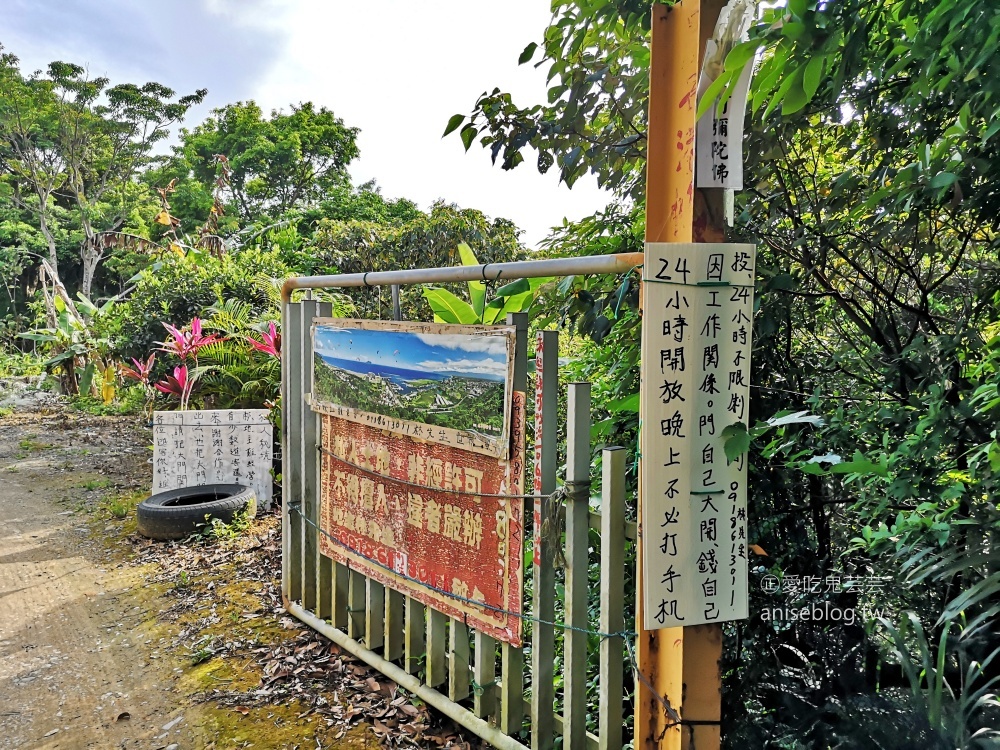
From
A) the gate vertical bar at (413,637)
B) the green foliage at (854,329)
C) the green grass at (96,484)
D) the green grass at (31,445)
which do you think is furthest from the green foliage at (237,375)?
the green foliage at (854,329)

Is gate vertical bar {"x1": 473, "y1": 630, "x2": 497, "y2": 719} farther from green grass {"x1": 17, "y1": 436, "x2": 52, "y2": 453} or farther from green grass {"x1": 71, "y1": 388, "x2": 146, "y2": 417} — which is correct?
green grass {"x1": 71, "y1": 388, "x2": 146, "y2": 417}

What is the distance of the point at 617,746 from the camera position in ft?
6.70

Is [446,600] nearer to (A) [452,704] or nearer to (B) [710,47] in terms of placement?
(A) [452,704]

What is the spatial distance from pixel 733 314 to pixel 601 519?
29.2 inches

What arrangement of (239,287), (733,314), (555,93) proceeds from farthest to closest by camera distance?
1. (239,287)
2. (555,93)
3. (733,314)

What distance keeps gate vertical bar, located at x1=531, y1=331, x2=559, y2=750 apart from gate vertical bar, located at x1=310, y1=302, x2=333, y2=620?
1463mm

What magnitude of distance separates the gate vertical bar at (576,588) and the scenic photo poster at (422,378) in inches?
11.3

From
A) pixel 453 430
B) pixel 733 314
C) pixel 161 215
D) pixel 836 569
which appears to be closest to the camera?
pixel 733 314

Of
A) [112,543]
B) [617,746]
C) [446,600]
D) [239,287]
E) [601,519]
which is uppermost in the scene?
[239,287]

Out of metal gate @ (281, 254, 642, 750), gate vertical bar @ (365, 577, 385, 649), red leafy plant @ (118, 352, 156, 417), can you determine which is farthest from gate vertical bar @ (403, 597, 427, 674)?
red leafy plant @ (118, 352, 156, 417)

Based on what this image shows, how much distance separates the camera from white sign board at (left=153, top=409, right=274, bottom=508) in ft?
18.6

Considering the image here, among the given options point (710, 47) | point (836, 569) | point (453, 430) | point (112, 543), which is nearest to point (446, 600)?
point (453, 430)

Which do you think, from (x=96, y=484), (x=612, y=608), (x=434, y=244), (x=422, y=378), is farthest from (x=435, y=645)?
(x=434, y=244)

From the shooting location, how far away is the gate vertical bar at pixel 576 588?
81.6 inches
